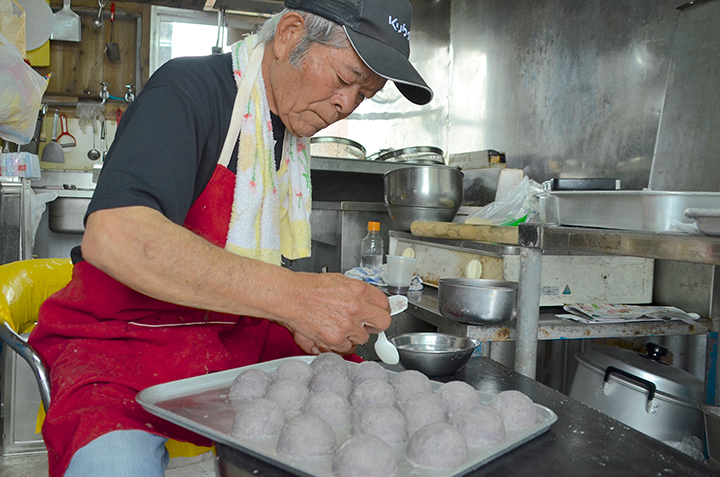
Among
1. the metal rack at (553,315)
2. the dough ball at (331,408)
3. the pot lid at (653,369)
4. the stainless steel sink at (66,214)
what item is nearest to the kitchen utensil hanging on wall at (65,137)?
the stainless steel sink at (66,214)

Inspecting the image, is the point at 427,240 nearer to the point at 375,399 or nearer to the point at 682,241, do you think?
the point at 682,241

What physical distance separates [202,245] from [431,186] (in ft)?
5.47

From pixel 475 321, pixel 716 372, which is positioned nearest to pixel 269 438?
pixel 475 321

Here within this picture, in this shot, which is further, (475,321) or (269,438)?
(475,321)

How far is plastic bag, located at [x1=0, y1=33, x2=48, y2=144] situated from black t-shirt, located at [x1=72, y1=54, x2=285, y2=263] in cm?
151

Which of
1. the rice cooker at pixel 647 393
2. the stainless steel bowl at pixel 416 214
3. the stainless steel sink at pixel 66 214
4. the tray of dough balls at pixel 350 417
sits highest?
the stainless steel bowl at pixel 416 214

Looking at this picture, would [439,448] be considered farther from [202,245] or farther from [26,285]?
[26,285]

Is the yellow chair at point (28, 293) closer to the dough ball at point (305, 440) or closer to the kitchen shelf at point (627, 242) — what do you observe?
the dough ball at point (305, 440)

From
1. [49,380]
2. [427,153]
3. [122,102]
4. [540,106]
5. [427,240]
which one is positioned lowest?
[49,380]

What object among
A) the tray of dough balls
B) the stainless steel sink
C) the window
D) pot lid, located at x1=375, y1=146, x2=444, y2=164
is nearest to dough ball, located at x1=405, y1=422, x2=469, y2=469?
the tray of dough balls

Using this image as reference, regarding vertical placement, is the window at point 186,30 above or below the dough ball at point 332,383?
above

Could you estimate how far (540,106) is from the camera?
10.2 feet

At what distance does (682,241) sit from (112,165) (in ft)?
3.49

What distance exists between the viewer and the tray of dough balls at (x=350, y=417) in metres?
0.67
